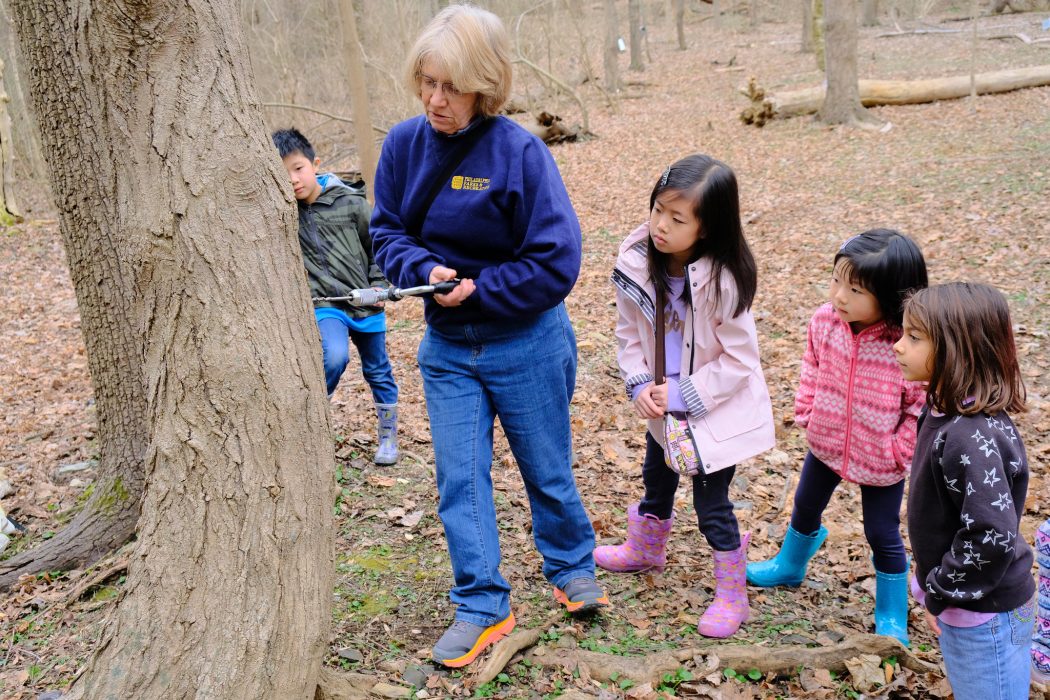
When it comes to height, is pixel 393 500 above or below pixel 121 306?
below

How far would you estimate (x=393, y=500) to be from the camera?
4199 millimetres

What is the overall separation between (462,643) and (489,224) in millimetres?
1460

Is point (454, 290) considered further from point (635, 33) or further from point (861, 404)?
point (635, 33)

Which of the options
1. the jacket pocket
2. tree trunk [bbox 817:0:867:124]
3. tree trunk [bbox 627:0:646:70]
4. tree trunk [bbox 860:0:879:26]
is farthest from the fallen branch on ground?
the jacket pocket

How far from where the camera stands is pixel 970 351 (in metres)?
2.22

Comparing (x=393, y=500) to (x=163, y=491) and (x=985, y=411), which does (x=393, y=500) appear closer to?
(x=163, y=491)

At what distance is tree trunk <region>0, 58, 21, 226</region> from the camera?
1263cm

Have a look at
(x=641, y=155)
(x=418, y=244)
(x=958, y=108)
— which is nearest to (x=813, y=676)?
(x=418, y=244)

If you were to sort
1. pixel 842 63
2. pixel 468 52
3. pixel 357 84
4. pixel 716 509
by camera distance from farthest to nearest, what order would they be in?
pixel 842 63
pixel 357 84
pixel 716 509
pixel 468 52

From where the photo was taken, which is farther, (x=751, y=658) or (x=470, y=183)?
(x=751, y=658)

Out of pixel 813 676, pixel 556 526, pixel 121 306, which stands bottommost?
pixel 813 676

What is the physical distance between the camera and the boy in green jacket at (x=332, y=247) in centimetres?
406

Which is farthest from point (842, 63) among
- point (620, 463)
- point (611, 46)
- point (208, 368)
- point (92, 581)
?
point (208, 368)

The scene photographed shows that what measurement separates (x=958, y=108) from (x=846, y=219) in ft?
22.6
